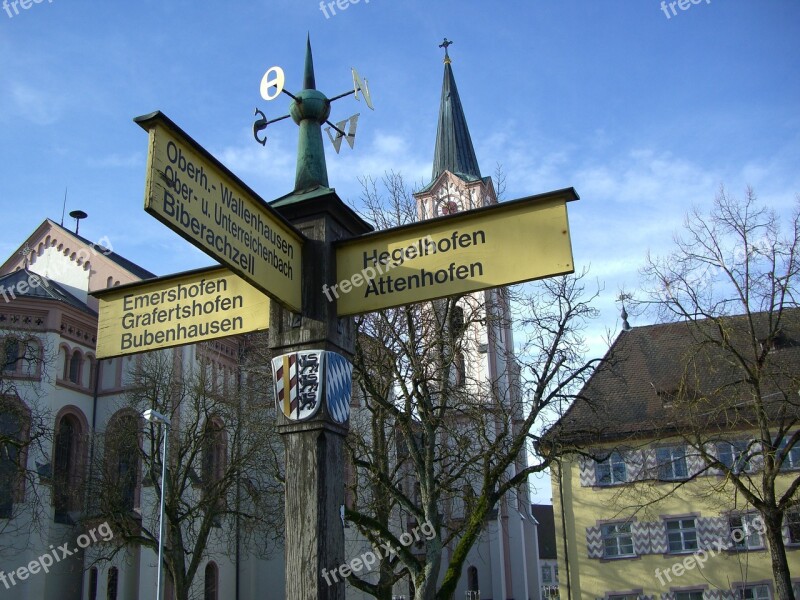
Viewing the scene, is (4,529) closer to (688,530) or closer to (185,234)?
(688,530)

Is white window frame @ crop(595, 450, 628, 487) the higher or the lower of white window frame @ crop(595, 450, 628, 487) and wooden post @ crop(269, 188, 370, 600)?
the higher

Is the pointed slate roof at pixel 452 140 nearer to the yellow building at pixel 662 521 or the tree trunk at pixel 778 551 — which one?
the yellow building at pixel 662 521

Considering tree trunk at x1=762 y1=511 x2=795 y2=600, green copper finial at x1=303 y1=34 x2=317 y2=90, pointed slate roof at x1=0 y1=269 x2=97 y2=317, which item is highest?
pointed slate roof at x1=0 y1=269 x2=97 y2=317

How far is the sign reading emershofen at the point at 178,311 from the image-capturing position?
16.3 feet

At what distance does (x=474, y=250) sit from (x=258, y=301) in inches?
51.7

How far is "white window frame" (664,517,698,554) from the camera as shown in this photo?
2836cm

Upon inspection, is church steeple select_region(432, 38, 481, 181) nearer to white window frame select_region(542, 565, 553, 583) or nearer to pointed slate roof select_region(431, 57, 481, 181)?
pointed slate roof select_region(431, 57, 481, 181)

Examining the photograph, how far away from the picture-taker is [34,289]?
97.0 ft

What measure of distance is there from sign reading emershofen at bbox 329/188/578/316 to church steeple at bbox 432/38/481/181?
4123cm

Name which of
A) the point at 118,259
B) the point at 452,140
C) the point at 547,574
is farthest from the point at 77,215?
the point at 547,574

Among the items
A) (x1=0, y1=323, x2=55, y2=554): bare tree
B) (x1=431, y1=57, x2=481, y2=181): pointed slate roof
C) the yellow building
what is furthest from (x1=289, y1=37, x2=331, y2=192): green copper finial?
(x1=431, y1=57, x2=481, y2=181): pointed slate roof

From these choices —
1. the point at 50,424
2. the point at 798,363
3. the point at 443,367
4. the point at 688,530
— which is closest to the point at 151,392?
the point at 50,424

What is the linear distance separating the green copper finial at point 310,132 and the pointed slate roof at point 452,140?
40.6 m

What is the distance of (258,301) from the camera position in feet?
16.3
